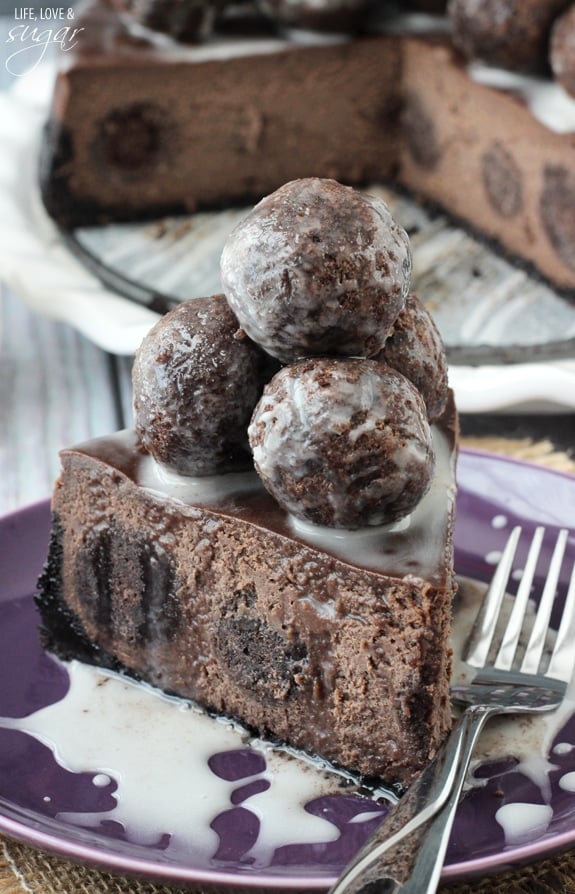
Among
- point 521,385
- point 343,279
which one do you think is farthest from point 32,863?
point 521,385

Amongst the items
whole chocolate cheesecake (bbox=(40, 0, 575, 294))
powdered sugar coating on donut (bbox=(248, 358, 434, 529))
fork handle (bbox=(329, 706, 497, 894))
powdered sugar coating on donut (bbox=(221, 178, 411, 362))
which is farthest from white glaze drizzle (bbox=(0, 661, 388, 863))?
whole chocolate cheesecake (bbox=(40, 0, 575, 294))

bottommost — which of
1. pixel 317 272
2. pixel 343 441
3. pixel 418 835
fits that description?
pixel 418 835

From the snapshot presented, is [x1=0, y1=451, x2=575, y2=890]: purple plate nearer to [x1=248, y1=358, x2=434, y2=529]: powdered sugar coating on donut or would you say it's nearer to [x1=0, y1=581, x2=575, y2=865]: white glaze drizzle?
[x1=0, y1=581, x2=575, y2=865]: white glaze drizzle

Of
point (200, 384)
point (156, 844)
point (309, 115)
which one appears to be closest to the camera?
point (156, 844)

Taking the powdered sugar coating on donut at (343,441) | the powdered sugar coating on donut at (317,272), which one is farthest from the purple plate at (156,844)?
the powdered sugar coating on donut at (317,272)

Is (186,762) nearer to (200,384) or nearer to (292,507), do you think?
(292,507)

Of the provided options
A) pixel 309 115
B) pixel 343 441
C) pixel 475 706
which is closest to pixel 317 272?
pixel 343 441
